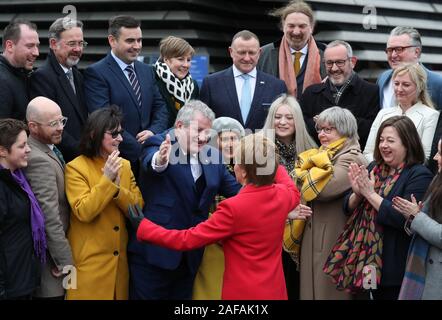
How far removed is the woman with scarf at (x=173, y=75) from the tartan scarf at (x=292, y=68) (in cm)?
93

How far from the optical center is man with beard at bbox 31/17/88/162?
5742 mm

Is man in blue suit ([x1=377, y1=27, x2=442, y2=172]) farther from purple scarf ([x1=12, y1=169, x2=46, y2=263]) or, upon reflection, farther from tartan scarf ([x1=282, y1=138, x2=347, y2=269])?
purple scarf ([x1=12, y1=169, x2=46, y2=263])

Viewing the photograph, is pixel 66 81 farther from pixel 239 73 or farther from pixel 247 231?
pixel 247 231

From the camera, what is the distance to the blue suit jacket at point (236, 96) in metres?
6.25

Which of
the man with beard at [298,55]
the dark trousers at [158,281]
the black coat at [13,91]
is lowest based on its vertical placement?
the dark trousers at [158,281]

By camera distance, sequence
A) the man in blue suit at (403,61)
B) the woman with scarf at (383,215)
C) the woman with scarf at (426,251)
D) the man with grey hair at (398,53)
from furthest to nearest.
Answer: the man with grey hair at (398,53) < the man in blue suit at (403,61) < the woman with scarf at (383,215) < the woman with scarf at (426,251)

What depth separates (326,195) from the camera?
18.0 ft

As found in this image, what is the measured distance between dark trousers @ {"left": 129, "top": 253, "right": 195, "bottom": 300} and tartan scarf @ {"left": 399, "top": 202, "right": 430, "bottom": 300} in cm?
141

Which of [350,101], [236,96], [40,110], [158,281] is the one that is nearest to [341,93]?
[350,101]

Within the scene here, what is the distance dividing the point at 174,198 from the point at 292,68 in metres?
2.19

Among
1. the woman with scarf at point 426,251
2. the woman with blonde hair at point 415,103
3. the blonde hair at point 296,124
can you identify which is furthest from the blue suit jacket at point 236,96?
the woman with scarf at point 426,251

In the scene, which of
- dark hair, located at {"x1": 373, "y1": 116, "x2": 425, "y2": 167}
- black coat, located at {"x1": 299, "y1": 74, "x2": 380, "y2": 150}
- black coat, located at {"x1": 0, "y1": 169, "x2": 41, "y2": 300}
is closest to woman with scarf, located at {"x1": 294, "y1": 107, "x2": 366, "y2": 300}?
dark hair, located at {"x1": 373, "y1": 116, "x2": 425, "y2": 167}

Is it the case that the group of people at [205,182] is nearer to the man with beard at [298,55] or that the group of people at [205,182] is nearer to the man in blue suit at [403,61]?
the man in blue suit at [403,61]

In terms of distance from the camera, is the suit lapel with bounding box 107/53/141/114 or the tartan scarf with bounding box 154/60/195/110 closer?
the suit lapel with bounding box 107/53/141/114
